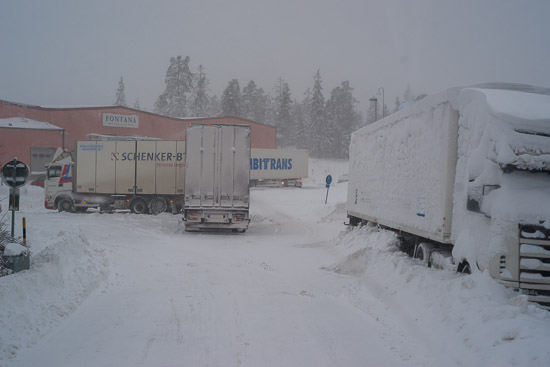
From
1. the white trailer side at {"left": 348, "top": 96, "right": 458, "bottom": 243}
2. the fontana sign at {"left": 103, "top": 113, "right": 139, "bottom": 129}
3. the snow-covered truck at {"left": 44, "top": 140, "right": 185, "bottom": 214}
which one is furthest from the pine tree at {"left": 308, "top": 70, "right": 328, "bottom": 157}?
the white trailer side at {"left": 348, "top": 96, "right": 458, "bottom": 243}

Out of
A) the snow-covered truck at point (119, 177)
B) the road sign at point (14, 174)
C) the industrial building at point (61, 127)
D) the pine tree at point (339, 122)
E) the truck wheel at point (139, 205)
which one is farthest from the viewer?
the pine tree at point (339, 122)

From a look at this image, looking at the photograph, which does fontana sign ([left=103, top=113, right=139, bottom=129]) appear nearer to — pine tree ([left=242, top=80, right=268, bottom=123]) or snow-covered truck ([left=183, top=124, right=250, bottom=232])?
snow-covered truck ([left=183, top=124, right=250, bottom=232])

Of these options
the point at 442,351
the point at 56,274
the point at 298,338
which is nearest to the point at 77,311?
the point at 56,274

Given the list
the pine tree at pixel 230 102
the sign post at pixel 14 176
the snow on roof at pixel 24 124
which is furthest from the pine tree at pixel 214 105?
the sign post at pixel 14 176

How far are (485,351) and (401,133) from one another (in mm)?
6169

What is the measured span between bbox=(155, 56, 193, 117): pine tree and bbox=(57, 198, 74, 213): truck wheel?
229 ft

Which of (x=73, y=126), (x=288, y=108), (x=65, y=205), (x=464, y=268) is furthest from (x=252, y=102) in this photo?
(x=464, y=268)

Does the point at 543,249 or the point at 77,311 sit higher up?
the point at 543,249

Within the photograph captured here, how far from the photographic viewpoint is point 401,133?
982cm

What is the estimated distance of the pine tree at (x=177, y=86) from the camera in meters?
89.3

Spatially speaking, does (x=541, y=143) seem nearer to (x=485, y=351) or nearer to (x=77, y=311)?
(x=485, y=351)

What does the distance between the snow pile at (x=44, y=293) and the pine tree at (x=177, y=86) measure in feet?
277

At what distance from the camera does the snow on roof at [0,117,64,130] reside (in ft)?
131

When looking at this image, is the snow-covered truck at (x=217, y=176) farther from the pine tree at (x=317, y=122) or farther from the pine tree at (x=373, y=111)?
the pine tree at (x=317, y=122)
